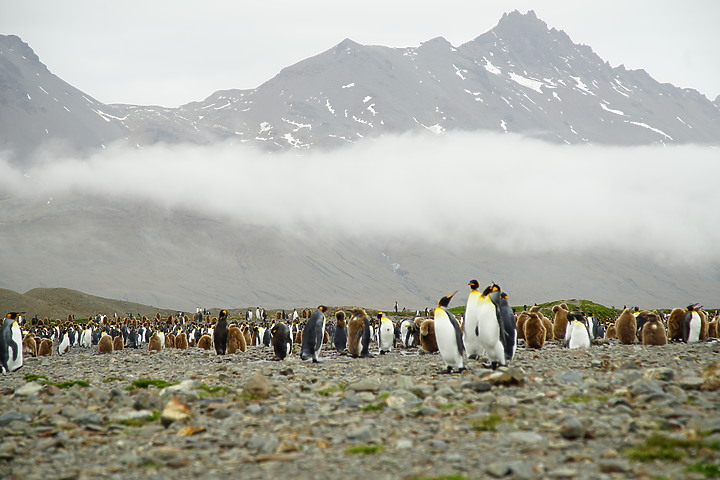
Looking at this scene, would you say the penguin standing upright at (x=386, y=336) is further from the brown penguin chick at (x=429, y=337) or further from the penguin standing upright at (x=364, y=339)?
the brown penguin chick at (x=429, y=337)

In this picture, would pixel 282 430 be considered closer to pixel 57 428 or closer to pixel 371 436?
pixel 371 436

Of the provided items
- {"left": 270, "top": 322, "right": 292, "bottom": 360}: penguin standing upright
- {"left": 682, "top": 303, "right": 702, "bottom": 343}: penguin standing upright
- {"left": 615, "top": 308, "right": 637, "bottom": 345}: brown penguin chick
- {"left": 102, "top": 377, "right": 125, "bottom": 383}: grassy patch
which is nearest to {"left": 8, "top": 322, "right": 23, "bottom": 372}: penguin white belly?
{"left": 102, "top": 377, "right": 125, "bottom": 383}: grassy patch

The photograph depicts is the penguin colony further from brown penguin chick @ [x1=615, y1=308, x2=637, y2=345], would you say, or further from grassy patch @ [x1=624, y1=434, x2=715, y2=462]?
grassy patch @ [x1=624, y1=434, x2=715, y2=462]

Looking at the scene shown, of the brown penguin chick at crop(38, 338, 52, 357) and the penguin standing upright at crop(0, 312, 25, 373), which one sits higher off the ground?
the penguin standing upright at crop(0, 312, 25, 373)

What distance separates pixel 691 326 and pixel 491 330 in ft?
37.2

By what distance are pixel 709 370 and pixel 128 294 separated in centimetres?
14614

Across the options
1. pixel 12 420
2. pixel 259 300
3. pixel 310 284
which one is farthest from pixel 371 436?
pixel 310 284

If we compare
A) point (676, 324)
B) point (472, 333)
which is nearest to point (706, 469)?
point (472, 333)

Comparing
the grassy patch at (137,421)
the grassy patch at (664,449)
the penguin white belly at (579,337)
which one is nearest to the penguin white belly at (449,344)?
the grassy patch at (137,421)

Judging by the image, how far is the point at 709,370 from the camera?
7922 millimetres

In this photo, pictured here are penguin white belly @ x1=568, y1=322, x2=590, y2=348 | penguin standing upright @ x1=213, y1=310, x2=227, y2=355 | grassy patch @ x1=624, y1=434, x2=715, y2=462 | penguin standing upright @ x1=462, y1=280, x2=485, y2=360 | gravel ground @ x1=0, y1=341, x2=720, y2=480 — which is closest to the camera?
grassy patch @ x1=624, y1=434, x2=715, y2=462

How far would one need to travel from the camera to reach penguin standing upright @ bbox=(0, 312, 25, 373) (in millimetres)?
15547

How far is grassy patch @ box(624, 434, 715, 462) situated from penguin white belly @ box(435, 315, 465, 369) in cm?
594

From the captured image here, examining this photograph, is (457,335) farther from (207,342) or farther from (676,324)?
(207,342)
